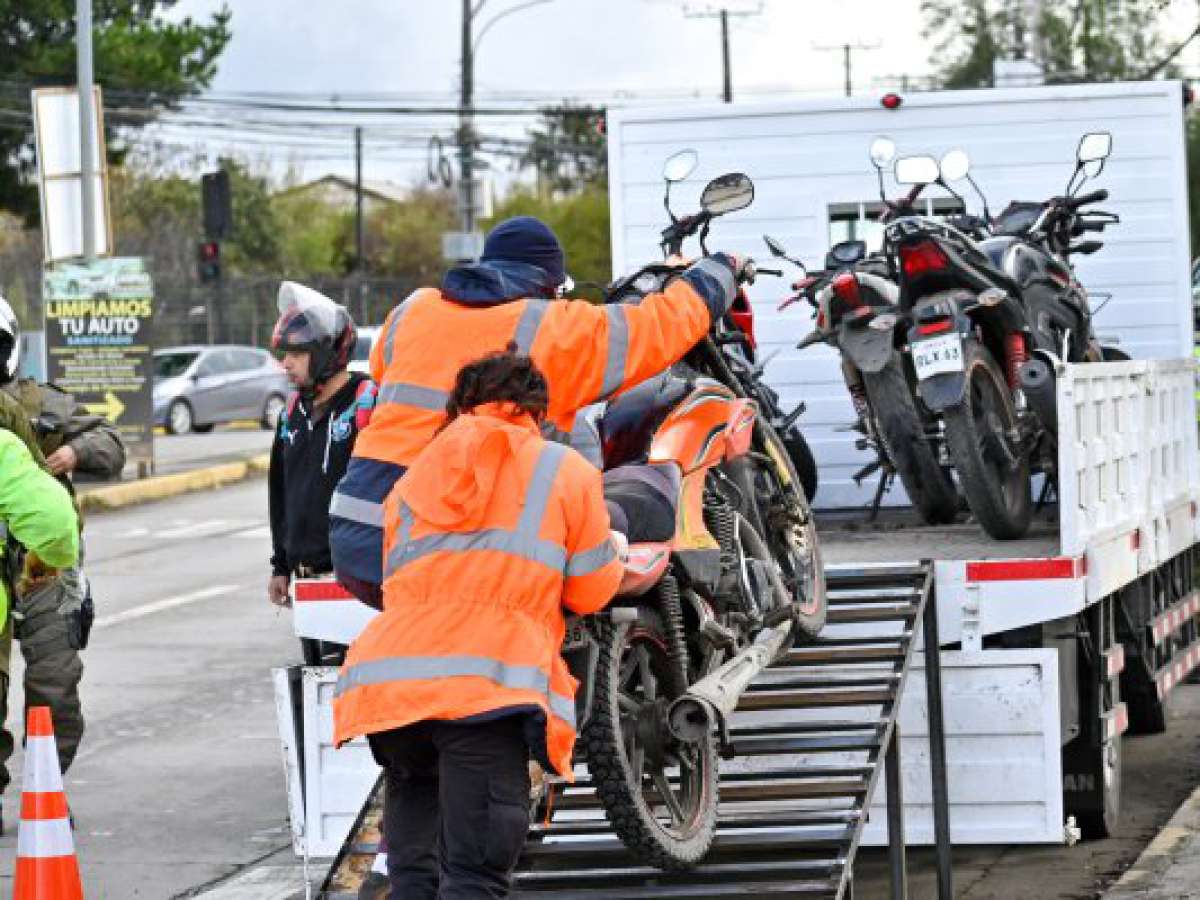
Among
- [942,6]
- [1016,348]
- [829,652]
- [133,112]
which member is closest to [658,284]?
[829,652]

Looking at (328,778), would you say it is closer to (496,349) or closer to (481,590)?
(496,349)

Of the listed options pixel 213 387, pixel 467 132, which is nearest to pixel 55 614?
pixel 213 387

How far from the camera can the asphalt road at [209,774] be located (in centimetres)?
908

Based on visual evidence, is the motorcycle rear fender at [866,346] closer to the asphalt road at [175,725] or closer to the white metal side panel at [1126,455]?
the white metal side panel at [1126,455]

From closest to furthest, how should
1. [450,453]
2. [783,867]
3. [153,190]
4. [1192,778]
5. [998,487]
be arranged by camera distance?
[450,453] → [783,867] → [998,487] → [1192,778] → [153,190]

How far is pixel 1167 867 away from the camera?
8.59 metres

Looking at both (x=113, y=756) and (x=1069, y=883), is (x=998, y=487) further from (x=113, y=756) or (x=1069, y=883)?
(x=113, y=756)

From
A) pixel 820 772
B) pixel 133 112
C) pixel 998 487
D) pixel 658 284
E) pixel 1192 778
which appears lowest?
pixel 1192 778

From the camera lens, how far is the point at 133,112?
160 feet

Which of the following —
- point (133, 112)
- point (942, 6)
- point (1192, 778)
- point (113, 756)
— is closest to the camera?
point (1192, 778)

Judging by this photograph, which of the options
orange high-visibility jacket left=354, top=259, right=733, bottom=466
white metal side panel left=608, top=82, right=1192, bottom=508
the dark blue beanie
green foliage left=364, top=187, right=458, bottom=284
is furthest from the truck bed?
green foliage left=364, top=187, right=458, bottom=284

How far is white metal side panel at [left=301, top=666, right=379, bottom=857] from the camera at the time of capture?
26.8 feet

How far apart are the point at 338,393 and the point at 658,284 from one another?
1.73 metres

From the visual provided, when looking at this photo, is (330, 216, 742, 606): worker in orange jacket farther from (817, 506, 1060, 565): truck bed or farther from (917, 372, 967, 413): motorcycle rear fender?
(917, 372, 967, 413): motorcycle rear fender
